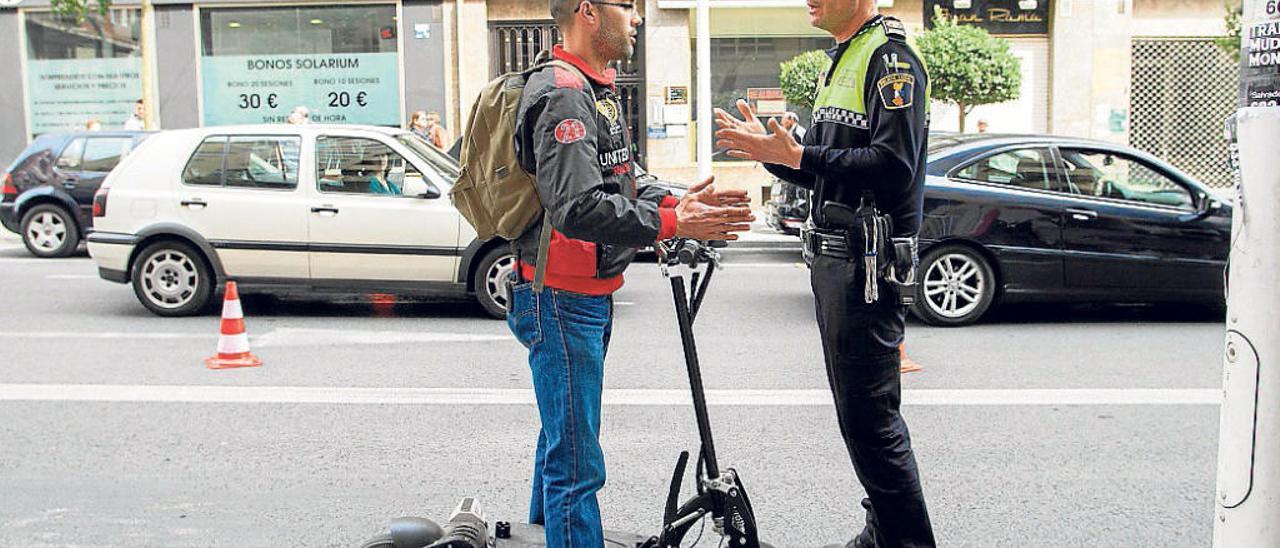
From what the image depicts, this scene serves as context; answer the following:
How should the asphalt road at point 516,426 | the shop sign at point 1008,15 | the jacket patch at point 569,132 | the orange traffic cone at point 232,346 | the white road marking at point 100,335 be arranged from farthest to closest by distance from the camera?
1. the shop sign at point 1008,15
2. the white road marking at point 100,335
3. the orange traffic cone at point 232,346
4. the asphalt road at point 516,426
5. the jacket patch at point 569,132

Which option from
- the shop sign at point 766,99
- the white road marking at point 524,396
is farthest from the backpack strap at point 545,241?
the shop sign at point 766,99

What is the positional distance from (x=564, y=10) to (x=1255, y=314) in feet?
6.39

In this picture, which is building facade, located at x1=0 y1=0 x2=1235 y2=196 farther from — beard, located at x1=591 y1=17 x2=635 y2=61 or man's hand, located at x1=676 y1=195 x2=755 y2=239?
man's hand, located at x1=676 y1=195 x2=755 y2=239

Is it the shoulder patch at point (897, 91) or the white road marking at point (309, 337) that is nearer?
the shoulder patch at point (897, 91)

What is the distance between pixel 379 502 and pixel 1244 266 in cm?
335

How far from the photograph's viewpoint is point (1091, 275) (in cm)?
931

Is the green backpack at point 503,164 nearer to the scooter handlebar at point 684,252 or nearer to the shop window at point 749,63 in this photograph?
the scooter handlebar at point 684,252

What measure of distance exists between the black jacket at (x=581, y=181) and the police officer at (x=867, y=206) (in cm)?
38

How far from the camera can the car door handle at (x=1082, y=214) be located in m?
9.29

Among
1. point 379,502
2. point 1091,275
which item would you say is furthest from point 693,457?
point 1091,275

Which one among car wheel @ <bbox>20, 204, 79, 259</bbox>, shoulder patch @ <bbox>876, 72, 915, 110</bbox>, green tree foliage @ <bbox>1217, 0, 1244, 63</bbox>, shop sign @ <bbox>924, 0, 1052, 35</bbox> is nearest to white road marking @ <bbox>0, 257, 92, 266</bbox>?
car wheel @ <bbox>20, 204, 79, 259</bbox>

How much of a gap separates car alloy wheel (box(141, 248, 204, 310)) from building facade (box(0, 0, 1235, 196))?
12384mm

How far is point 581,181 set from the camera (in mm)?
3076

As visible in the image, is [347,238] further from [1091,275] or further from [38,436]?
[1091,275]
